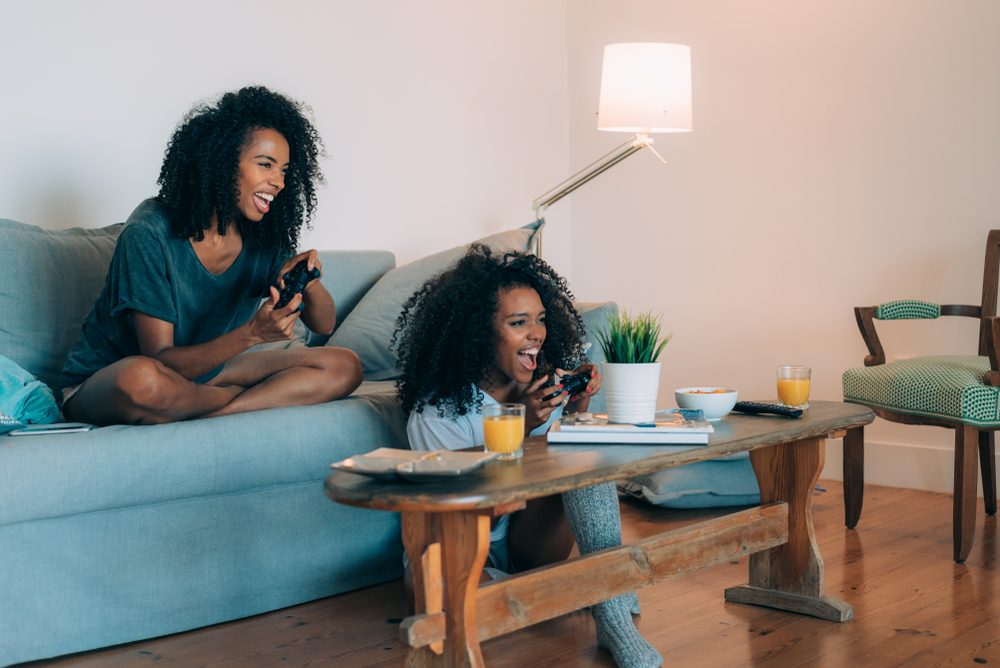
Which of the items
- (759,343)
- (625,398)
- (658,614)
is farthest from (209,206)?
(759,343)

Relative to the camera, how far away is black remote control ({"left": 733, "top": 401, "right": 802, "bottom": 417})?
2115mm

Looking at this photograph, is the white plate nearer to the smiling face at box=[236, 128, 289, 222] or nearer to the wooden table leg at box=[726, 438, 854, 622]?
the wooden table leg at box=[726, 438, 854, 622]

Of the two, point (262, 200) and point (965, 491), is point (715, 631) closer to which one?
point (965, 491)

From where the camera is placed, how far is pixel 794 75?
12.0 ft

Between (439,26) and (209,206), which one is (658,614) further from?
(439,26)

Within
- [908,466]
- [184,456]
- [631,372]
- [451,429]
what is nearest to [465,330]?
[451,429]

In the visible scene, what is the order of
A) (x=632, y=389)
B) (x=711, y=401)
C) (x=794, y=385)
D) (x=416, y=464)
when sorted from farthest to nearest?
(x=794, y=385)
(x=711, y=401)
(x=632, y=389)
(x=416, y=464)

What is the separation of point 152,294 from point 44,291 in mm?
448

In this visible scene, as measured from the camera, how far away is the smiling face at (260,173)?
244 cm

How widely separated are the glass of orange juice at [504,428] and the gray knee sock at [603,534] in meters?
0.32

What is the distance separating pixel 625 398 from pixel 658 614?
0.53m

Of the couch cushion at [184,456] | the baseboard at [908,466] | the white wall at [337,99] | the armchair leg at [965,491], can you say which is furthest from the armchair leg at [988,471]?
the white wall at [337,99]

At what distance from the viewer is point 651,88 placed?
11.1 feet

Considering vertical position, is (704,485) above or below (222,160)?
below
